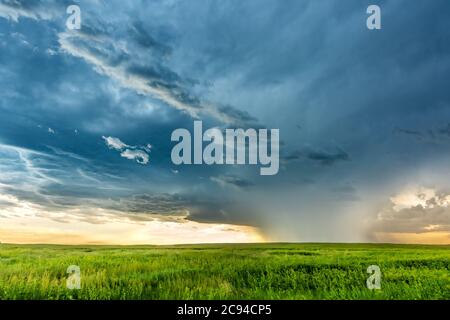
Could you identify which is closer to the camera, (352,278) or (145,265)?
(352,278)

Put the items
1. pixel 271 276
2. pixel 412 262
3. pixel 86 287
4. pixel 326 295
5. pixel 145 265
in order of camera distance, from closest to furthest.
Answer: pixel 326 295, pixel 86 287, pixel 271 276, pixel 145 265, pixel 412 262

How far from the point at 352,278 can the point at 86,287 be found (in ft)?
36.1

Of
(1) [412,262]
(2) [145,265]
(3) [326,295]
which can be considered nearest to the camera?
(3) [326,295]

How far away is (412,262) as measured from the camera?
102 feet

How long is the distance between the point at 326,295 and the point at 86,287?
27.6 ft

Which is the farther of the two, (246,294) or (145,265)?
(145,265)
